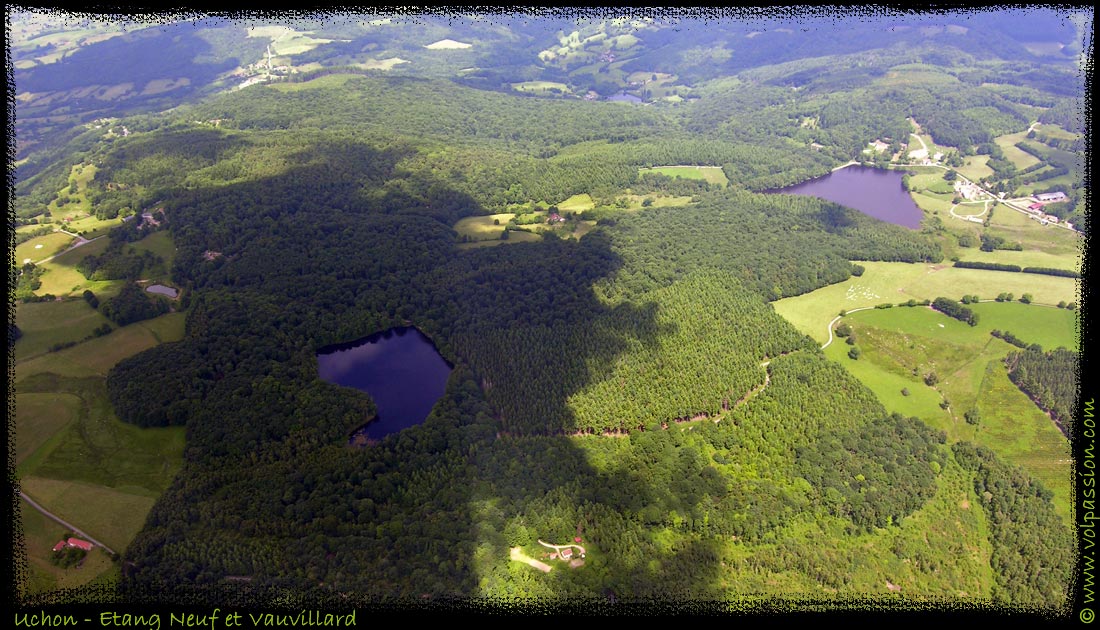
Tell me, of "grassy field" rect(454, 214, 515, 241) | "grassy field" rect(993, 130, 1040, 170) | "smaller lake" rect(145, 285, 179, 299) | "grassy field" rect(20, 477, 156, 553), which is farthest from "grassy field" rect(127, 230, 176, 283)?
"grassy field" rect(993, 130, 1040, 170)

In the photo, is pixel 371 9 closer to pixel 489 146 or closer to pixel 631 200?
pixel 631 200

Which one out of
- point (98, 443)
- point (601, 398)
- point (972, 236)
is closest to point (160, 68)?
point (98, 443)

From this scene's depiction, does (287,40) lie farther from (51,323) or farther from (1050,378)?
(1050,378)

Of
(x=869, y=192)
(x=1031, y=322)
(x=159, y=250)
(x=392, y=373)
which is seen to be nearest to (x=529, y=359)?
(x=392, y=373)

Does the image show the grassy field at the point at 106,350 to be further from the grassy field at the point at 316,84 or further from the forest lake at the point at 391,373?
the grassy field at the point at 316,84

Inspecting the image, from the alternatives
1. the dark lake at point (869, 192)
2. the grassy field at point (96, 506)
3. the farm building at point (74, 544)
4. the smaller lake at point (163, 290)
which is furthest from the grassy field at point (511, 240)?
the farm building at point (74, 544)

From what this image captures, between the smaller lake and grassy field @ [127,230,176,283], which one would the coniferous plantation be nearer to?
grassy field @ [127,230,176,283]
